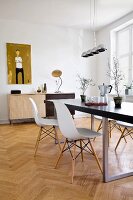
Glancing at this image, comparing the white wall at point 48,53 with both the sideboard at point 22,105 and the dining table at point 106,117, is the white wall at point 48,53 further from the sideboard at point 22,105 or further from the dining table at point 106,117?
the dining table at point 106,117

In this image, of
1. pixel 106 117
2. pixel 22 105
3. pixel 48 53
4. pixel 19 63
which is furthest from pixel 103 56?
pixel 106 117

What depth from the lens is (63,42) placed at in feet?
20.0

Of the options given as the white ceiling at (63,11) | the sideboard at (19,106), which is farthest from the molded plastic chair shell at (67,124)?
the sideboard at (19,106)

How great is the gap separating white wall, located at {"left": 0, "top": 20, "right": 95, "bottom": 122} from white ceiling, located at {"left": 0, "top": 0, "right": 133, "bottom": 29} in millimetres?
297

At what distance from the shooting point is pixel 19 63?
555 cm

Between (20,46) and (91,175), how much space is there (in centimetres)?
440

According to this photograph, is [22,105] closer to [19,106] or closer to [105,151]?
[19,106]

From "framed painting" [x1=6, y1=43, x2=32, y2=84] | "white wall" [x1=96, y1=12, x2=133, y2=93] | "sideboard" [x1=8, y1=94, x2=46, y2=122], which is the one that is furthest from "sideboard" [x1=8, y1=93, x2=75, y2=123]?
"white wall" [x1=96, y1=12, x2=133, y2=93]

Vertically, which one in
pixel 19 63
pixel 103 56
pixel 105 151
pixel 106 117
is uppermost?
pixel 103 56

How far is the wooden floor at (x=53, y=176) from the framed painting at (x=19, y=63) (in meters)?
2.70

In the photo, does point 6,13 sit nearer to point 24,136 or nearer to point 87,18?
point 87,18

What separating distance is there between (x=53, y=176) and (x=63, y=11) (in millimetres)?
3966

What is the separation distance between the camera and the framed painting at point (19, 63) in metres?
5.44

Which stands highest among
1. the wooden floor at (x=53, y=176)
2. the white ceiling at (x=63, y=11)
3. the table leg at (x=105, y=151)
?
the white ceiling at (x=63, y=11)
